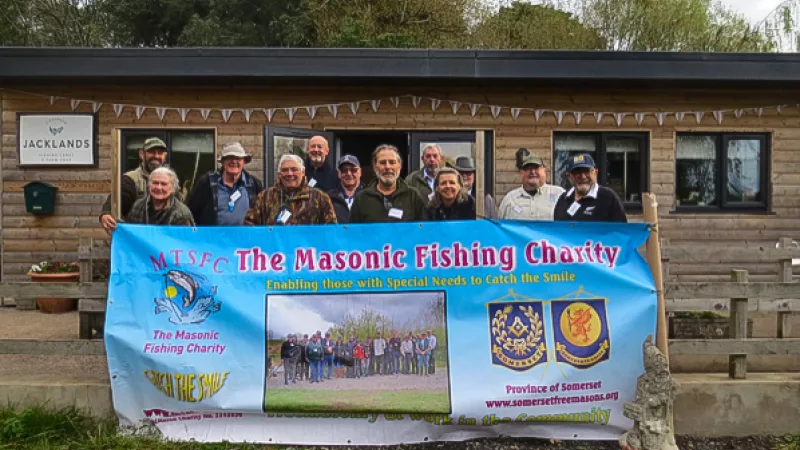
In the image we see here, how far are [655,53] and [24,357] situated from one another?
821 centimetres

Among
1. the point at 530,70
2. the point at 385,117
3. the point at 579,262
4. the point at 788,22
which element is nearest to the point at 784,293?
the point at 579,262

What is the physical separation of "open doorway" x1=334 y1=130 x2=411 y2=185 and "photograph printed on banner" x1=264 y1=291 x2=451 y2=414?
5.52 meters

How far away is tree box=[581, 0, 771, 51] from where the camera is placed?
23203 mm

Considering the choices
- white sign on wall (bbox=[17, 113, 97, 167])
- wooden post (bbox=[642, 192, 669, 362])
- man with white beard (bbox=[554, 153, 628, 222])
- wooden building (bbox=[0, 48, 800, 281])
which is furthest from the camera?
white sign on wall (bbox=[17, 113, 97, 167])

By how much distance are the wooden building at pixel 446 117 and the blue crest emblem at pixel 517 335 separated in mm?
5087

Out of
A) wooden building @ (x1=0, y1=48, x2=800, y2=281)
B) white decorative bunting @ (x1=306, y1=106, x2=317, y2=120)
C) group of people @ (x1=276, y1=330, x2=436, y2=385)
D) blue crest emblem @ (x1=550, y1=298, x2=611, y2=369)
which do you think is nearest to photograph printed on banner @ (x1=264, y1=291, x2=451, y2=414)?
group of people @ (x1=276, y1=330, x2=436, y2=385)

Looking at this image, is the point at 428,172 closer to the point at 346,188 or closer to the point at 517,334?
the point at 346,188

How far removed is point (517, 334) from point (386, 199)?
136 cm

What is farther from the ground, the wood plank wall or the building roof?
the building roof

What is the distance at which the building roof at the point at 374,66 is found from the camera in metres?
8.66

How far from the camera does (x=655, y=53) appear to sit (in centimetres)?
885

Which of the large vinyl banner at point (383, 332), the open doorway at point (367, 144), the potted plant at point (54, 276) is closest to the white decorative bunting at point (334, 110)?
the open doorway at point (367, 144)

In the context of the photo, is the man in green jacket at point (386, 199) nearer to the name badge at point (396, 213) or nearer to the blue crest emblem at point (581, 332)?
the name badge at point (396, 213)

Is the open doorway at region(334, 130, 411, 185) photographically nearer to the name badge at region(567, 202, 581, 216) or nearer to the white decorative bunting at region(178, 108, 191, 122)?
the white decorative bunting at region(178, 108, 191, 122)
